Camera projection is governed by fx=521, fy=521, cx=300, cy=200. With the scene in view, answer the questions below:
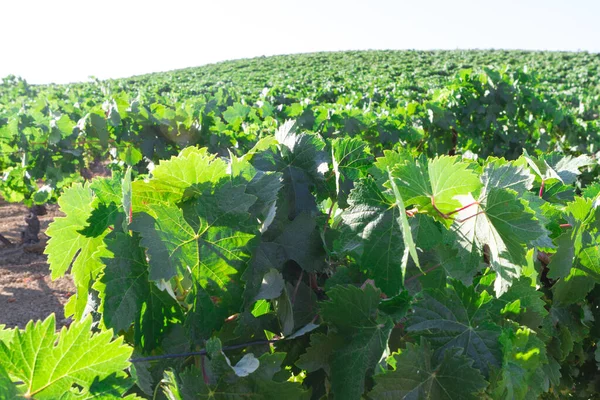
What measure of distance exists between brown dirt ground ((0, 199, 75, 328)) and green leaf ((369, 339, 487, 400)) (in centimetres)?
447

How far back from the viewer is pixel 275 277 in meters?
1.10

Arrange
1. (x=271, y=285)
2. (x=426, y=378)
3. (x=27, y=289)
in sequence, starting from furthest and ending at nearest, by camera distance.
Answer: (x=27, y=289) → (x=271, y=285) → (x=426, y=378)

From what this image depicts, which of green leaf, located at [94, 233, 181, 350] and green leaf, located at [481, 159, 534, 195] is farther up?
green leaf, located at [481, 159, 534, 195]

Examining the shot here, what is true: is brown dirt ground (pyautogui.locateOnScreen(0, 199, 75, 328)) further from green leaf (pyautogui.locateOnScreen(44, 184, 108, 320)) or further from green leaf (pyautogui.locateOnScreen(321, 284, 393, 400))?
green leaf (pyautogui.locateOnScreen(321, 284, 393, 400))

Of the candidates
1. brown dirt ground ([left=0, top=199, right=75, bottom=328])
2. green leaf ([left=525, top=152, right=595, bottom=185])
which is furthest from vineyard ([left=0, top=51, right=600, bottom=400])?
brown dirt ground ([left=0, top=199, right=75, bottom=328])

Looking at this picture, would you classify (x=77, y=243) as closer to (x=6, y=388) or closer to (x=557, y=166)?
(x=6, y=388)

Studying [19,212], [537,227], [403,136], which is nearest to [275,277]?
[537,227]

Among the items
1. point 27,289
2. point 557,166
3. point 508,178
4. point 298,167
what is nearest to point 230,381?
point 298,167

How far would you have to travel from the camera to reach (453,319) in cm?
100

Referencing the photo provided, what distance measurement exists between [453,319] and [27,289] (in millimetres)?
6113

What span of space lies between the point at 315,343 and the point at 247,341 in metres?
0.15

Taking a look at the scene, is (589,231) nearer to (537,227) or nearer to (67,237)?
(537,227)

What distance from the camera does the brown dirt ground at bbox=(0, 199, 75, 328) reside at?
5297mm

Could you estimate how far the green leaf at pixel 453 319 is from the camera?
0.99 meters
